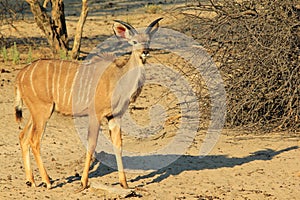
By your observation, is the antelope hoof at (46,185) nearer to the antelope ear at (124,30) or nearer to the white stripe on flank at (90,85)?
the white stripe on flank at (90,85)

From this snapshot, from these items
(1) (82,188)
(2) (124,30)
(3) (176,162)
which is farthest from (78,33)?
(1) (82,188)

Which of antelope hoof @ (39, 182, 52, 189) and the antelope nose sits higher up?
the antelope nose

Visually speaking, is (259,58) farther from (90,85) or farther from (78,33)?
(78,33)

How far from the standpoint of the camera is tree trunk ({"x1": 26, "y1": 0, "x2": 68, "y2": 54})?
1216 centimetres

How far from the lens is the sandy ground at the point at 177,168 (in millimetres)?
6797

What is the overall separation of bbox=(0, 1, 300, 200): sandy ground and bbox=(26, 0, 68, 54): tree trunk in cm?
258

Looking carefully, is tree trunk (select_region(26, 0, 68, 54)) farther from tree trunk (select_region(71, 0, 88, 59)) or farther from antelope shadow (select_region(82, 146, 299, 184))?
antelope shadow (select_region(82, 146, 299, 184))

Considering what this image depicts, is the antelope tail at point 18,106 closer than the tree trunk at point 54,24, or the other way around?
the antelope tail at point 18,106

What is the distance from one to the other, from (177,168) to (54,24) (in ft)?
18.3

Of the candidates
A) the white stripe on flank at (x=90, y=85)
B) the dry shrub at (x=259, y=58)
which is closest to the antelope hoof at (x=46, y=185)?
the white stripe on flank at (x=90, y=85)

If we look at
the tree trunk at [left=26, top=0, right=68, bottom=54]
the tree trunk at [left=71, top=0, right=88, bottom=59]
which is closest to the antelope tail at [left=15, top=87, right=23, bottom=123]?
the tree trunk at [left=71, top=0, right=88, bottom=59]

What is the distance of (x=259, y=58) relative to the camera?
8.58m

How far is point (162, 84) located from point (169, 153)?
3.03 m

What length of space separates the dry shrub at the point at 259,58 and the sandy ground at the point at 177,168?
0.28 m
